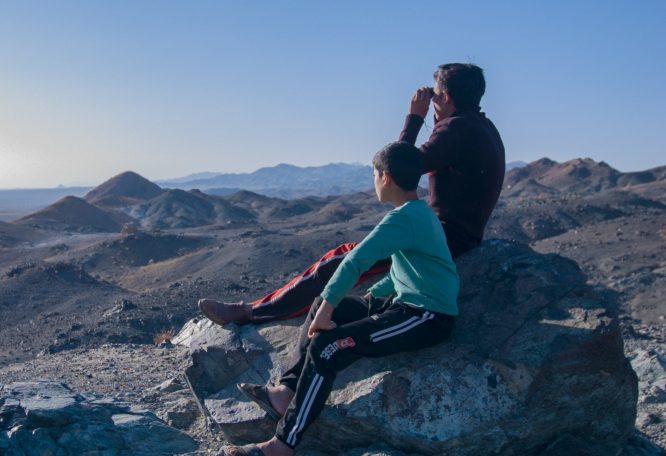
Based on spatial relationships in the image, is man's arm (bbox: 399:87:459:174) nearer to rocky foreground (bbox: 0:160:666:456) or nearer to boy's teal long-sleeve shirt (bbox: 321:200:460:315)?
boy's teal long-sleeve shirt (bbox: 321:200:460:315)

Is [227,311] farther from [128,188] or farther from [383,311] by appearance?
[128,188]

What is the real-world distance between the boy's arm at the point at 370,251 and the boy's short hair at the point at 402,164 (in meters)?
0.23

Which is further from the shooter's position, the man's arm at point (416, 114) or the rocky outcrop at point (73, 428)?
the man's arm at point (416, 114)

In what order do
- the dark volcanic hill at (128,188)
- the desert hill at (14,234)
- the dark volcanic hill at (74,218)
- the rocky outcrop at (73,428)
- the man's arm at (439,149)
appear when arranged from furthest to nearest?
the dark volcanic hill at (128,188) < the dark volcanic hill at (74,218) < the desert hill at (14,234) < the man's arm at (439,149) < the rocky outcrop at (73,428)

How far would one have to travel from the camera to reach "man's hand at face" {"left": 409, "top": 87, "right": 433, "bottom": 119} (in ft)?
16.0

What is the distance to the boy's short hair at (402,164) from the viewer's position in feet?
13.1

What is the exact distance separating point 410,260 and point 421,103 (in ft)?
4.45

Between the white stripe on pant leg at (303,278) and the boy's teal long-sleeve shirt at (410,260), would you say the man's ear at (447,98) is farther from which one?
the white stripe on pant leg at (303,278)

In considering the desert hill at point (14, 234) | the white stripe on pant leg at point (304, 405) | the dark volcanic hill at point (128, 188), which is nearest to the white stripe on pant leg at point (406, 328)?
the white stripe on pant leg at point (304, 405)

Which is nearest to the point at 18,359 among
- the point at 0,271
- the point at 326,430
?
the point at 326,430

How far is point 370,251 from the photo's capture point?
12.4 ft

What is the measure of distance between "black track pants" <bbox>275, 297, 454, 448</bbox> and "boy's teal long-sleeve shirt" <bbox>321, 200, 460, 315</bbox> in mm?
92

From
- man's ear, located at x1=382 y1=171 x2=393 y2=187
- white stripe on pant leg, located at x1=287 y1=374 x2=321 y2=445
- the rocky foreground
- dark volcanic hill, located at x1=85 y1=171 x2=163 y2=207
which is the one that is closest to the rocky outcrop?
the rocky foreground

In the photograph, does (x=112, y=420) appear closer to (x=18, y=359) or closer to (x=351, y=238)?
(x=18, y=359)
